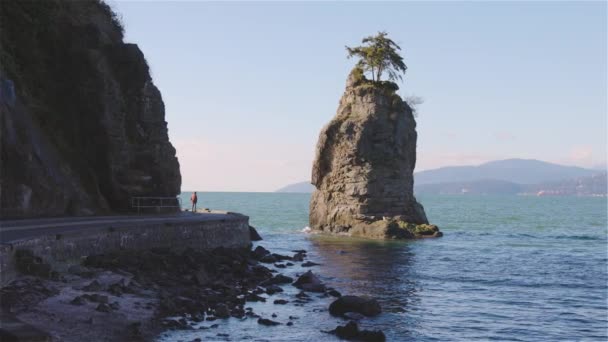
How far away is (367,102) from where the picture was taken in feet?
249

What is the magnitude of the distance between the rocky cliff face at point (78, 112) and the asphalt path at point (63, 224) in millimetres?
1782

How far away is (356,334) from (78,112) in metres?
25.9

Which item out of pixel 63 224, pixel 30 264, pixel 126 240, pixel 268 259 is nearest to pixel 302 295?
pixel 126 240

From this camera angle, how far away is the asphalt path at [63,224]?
27.9 m

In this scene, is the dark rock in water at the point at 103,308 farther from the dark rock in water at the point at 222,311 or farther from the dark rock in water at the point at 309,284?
the dark rock in water at the point at 309,284

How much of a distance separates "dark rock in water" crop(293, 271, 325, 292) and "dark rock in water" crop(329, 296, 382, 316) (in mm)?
5370

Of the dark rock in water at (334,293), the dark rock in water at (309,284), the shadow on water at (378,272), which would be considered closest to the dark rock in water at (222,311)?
the shadow on water at (378,272)

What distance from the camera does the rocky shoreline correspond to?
21359 millimetres

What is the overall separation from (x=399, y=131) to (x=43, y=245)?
2052 inches

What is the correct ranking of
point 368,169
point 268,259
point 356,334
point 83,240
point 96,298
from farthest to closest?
point 368,169 < point 268,259 < point 83,240 < point 356,334 < point 96,298

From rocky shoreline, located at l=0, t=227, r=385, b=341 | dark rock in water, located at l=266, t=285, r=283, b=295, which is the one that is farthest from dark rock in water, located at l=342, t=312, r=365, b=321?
dark rock in water, located at l=266, t=285, r=283, b=295

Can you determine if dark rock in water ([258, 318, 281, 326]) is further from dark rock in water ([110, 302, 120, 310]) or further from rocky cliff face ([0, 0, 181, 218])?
rocky cliff face ([0, 0, 181, 218])

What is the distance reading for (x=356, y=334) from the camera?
2456 centimetres

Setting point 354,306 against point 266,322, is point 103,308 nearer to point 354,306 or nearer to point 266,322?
point 266,322
